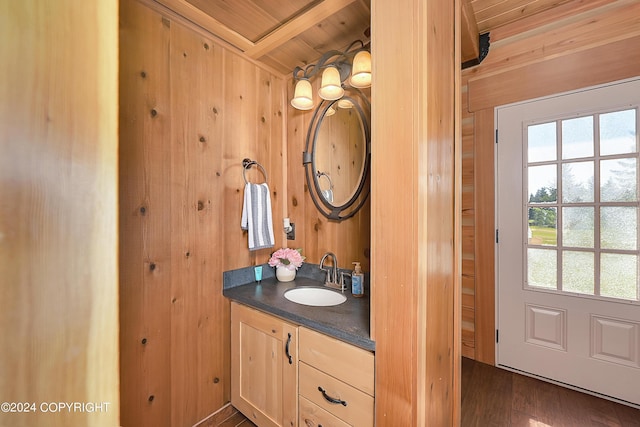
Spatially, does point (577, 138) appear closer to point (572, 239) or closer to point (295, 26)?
point (572, 239)

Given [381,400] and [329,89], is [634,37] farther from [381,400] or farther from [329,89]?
[381,400]

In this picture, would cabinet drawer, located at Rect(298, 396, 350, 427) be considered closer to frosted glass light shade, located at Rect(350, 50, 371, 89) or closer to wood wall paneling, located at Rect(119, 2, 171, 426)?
wood wall paneling, located at Rect(119, 2, 171, 426)

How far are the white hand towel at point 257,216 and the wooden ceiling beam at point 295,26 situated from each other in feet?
2.85

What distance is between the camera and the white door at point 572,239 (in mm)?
1557

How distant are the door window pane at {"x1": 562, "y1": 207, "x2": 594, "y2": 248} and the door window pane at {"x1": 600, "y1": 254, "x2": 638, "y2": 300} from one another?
125 mm

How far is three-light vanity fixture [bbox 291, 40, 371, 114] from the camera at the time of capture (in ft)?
4.56

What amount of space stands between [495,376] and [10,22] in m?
2.68

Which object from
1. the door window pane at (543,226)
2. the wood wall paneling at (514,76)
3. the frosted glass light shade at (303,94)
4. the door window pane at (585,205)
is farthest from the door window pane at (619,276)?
the frosted glass light shade at (303,94)

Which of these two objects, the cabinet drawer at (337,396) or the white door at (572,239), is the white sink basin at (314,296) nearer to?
the cabinet drawer at (337,396)

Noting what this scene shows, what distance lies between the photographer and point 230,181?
5.36 ft

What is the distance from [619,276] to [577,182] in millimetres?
626

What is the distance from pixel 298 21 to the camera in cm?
144

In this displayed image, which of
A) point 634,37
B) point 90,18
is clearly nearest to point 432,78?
point 90,18

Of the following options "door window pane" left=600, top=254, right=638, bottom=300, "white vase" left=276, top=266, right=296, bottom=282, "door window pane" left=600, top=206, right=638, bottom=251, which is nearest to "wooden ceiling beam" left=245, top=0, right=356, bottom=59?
"white vase" left=276, top=266, right=296, bottom=282
